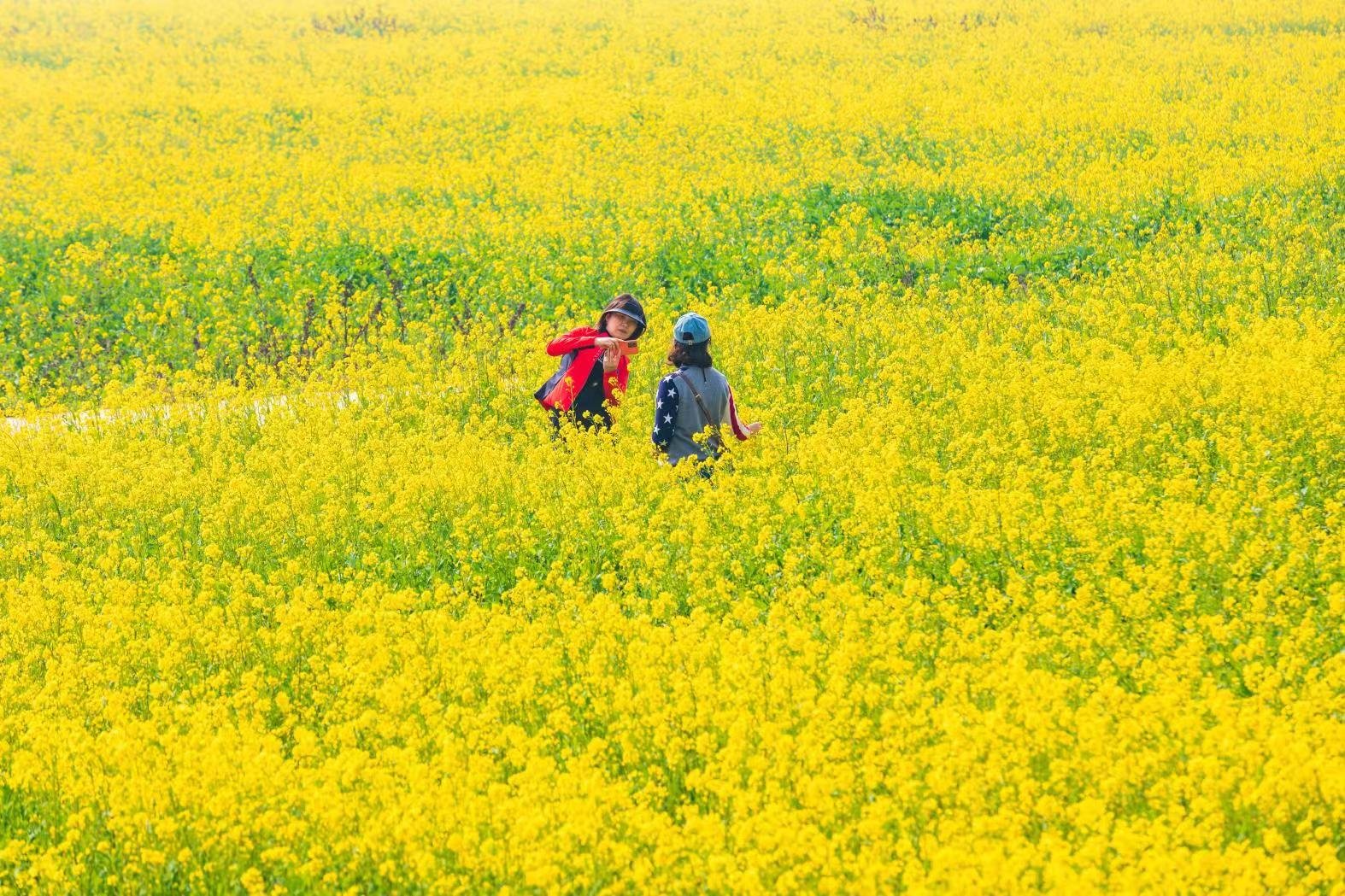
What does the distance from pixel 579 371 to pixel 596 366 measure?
131mm

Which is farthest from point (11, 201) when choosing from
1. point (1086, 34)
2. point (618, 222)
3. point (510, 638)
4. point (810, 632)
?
point (1086, 34)

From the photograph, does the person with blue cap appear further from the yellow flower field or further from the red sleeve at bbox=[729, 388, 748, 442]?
the yellow flower field

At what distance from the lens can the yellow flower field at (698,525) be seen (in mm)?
5004

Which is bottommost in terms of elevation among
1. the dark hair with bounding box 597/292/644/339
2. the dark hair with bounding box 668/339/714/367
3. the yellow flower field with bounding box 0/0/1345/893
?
the yellow flower field with bounding box 0/0/1345/893

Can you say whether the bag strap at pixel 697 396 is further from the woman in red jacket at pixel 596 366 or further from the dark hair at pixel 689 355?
the woman in red jacket at pixel 596 366

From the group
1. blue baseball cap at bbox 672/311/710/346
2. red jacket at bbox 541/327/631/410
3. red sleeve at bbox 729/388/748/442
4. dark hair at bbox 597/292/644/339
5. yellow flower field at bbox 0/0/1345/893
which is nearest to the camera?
yellow flower field at bbox 0/0/1345/893

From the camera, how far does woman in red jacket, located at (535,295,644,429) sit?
9312 mm

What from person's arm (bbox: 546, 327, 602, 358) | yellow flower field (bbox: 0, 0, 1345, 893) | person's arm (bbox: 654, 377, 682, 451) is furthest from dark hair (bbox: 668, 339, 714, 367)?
person's arm (bbox: 546, 327, 602, 358)

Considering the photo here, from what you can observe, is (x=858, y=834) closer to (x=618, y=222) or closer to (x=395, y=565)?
(x=395, y=565)

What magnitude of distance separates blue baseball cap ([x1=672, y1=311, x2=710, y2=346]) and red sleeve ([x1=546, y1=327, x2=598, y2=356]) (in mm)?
1010

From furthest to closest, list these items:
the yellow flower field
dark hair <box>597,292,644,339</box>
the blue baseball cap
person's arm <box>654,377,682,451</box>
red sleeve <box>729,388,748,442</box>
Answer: dark hair <box>597,292,644,339</box>
red sleeve <box>729,388,748,442</box>
person's arm <box>654,377,682,451</box>
the blue baseball cap
the yellow flower field

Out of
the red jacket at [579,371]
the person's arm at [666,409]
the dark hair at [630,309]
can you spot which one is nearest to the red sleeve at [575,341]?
the red jacket at [579,371]

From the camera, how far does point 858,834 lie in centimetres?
478

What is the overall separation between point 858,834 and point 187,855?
8.05 ft
